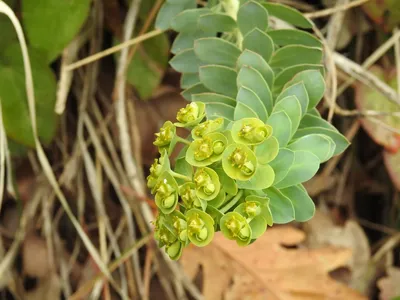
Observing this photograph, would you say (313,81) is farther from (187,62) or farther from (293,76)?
(187,62)

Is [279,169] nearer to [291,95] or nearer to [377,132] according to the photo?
[291,95]

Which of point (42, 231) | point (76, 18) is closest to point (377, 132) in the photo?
point (76, 18)

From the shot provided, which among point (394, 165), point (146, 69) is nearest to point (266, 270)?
point (394, 165)

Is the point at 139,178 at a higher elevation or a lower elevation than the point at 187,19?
lower

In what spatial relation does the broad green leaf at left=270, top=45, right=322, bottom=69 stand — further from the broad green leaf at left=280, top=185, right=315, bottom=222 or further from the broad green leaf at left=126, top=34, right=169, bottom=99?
the broad green leaf at left=126, top=34, right=169, bottom=99

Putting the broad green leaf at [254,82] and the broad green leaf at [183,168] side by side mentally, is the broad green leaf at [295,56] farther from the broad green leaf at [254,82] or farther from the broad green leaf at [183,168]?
the broad green leaf at [183,168]
